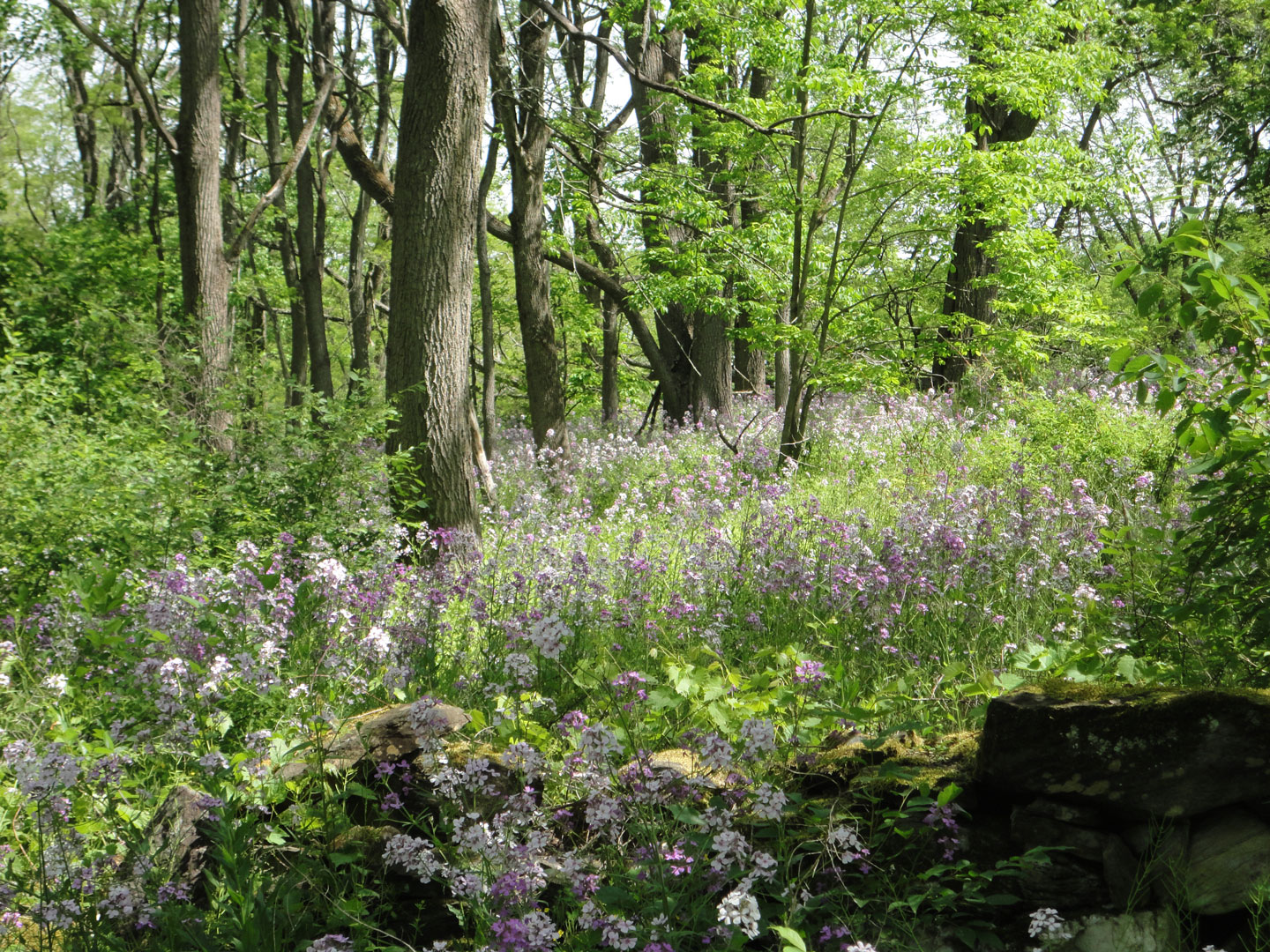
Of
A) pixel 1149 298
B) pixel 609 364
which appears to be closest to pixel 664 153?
pixel 609 364

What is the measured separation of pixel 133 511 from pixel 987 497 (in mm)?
5645

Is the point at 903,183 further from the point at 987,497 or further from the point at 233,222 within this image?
the point at 233,222

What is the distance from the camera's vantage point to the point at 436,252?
21.9 ft

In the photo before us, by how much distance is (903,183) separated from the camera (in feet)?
32.6

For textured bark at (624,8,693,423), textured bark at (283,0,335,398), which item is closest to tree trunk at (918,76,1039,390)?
textured bark at (624,8,693,423)

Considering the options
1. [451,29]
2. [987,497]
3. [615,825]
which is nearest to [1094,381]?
[987,497]

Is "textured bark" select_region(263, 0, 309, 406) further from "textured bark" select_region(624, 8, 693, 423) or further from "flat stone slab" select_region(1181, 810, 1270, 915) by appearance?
"flat stone slab" select_region(1181, 810, 1270, 915)

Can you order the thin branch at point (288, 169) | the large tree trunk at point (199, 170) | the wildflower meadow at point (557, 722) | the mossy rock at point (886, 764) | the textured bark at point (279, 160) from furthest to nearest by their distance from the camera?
1. the textured bark at point (279, 160)
2. the thin branch at point (288, 169)
3. the large tree trunk at point (199, 170)
4. the mossy rock at point (886, 764)
5. the wildflower meadow at point (557, 722)

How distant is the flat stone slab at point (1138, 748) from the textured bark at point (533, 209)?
7315 millimetres

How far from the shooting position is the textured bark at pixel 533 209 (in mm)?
9297

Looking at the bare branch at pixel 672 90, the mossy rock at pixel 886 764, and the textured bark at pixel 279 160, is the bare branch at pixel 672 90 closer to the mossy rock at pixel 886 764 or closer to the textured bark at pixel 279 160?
the mossy rock at pixel 886 764

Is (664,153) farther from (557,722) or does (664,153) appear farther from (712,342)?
(557,722)

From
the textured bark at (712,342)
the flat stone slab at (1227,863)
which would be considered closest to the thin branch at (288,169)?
the textured bark at (712,342)

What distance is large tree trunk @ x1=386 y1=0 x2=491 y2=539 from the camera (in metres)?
6.54
